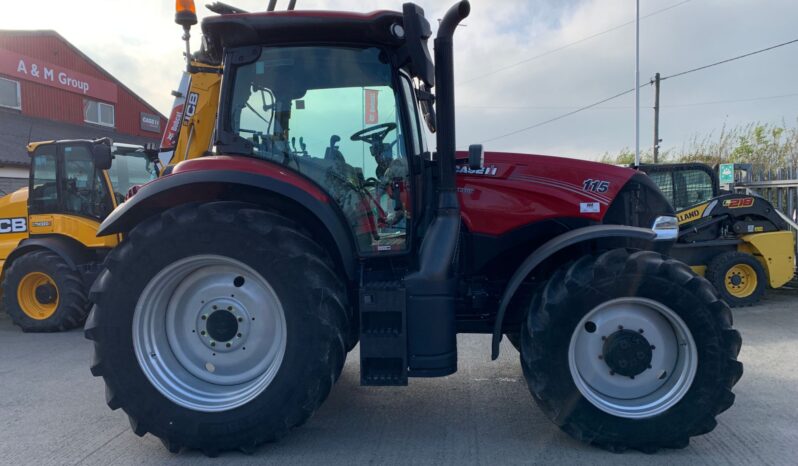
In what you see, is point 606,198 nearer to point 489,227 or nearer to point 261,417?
point 489,227

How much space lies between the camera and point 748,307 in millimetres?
7402

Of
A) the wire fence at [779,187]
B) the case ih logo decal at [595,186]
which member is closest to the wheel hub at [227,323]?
the case ih logo decal at [595,186]

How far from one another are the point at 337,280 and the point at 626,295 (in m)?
1.61

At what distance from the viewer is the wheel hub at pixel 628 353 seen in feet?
9.90

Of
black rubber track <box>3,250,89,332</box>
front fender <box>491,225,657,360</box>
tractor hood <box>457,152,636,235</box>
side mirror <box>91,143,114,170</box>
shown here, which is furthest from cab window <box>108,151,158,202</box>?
front fender <box>491,225,657,360</box>

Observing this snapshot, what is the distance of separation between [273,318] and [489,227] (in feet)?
4.89

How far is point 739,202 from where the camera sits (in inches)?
303

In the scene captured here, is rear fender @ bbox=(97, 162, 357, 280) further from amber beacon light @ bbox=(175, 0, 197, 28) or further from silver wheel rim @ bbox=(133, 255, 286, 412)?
amber beacon light @ bbox=(175, 0, 197, 28)

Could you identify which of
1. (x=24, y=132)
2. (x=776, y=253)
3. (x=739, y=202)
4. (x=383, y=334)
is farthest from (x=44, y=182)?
(x=24, y=132)

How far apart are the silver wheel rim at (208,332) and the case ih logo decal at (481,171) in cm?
147

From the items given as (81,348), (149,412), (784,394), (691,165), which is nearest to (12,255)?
(81,348)

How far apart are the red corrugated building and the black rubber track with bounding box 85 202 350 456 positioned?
1529 centimetres

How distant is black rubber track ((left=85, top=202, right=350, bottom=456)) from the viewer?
2.95m

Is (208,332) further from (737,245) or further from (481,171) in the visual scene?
(737,245)
